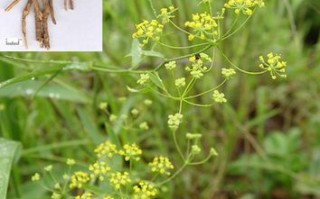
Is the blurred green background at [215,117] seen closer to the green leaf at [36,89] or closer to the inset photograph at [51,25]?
the green leaf at [36,89]

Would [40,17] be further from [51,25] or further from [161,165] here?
[161,165]

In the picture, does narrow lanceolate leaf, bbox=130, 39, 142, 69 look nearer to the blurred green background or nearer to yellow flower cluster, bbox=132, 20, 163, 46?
yellow flower cluster, bbox=132, 20, 163, 46

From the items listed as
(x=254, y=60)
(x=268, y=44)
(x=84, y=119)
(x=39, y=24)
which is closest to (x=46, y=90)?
(x=84, y=119)

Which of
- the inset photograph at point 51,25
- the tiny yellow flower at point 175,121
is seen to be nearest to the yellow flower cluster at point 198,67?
the tiny yellow flower at point 175,121

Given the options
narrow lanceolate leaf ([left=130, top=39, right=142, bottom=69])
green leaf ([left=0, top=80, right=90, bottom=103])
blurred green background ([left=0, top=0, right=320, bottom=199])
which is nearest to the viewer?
narrow lanceolate leaf ([left=130, top=39, right=142, bottom=69])

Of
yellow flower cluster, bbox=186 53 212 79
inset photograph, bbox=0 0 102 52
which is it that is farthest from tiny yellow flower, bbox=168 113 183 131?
inset photograph, bbox=0 0 102 52
